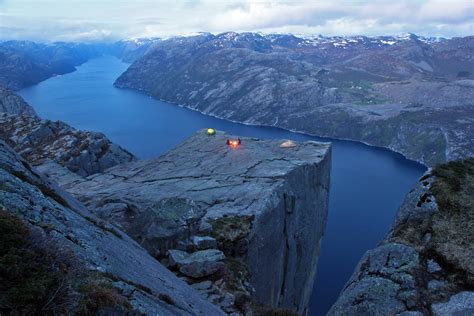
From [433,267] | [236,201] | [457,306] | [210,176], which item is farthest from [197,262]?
[210,176]

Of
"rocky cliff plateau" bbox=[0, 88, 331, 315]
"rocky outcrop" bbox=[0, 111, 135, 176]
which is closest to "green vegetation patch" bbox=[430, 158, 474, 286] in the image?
"rocky cliff plateau" bbox=[0, 88, 331, 315]

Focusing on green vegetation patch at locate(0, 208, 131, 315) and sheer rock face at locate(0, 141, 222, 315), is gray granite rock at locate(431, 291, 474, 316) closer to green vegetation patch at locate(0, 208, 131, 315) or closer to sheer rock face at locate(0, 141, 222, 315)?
sheer rock face at locate(0, 141, 222, 315)

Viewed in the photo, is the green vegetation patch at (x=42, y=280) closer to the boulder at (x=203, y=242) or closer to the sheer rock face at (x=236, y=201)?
the boulder at (x=203, y=242)

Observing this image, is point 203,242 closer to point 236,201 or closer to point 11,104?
point 236,201

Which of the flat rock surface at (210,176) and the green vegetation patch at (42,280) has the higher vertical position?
the green vegetation patch at (42,280)

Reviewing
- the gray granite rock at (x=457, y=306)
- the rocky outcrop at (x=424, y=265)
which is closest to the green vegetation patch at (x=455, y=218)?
the rocky outcrop at (x=424, y=265)

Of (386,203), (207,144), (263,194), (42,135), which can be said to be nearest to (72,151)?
(42,135)
